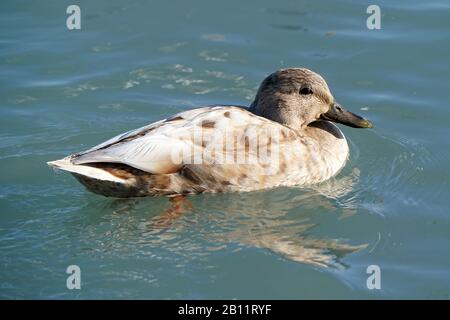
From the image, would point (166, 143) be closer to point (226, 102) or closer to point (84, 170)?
point (84, 170)

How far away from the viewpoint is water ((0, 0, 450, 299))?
7164 mm

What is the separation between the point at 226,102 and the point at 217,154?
237 centimetres

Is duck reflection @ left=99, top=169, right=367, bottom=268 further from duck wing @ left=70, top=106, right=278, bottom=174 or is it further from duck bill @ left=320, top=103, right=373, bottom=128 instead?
duck bill @ left=320, top=103, right=373, bottom=128

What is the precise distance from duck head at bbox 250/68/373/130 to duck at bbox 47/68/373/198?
1 cm

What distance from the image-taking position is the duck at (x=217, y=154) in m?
8.27

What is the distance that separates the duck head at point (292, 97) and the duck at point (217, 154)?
1 cm

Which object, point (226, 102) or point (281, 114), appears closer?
point (281, 114)

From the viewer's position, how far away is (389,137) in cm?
994

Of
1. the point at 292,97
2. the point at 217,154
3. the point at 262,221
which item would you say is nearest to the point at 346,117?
the point at 292,97

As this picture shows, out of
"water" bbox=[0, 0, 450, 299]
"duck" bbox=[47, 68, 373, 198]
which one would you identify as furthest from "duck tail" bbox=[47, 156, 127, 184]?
"water" bbox=[0, 0, 450, 299]

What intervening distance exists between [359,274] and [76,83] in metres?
5.14

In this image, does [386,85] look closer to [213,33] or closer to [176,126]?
[213,33]

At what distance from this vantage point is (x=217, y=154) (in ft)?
27.6
